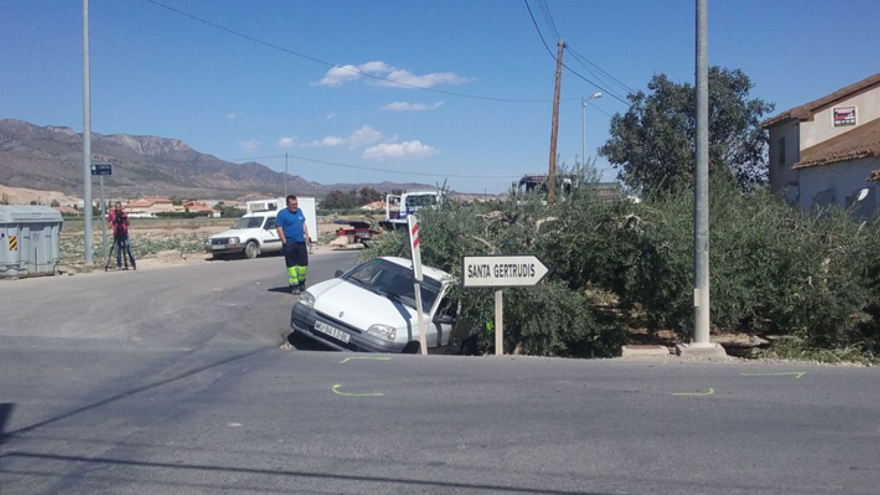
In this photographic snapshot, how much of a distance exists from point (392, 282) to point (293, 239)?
336cm

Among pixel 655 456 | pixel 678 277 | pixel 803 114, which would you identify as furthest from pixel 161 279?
pixel 803 114

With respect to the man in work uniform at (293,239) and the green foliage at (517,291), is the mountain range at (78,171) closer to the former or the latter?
the man in work uniform at (293,239)

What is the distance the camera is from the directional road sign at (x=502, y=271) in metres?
10.9

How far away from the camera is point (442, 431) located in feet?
21.7

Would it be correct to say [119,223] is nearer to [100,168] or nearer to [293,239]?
[100,168]

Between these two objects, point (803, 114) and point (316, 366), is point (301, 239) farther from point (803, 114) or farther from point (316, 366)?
point (803, 114)

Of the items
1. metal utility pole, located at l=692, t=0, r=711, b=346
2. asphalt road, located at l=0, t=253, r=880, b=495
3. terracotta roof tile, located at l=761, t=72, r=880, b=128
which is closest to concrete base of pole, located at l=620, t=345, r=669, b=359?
metal utility pole, located at l=692, t=0, r=711, b=346

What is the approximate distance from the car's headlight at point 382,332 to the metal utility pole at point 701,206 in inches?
154

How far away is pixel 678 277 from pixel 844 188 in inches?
587

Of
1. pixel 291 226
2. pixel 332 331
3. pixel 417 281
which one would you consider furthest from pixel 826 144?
pixel 332 331

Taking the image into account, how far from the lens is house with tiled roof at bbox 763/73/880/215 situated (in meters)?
24.4

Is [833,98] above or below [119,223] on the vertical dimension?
above

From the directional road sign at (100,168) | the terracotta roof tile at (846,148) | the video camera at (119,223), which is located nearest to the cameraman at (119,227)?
the video camera at (119,223)

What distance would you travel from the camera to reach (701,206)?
11.0 meters
